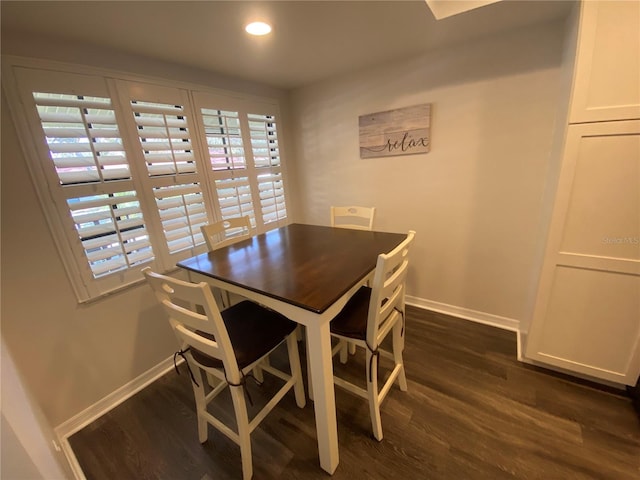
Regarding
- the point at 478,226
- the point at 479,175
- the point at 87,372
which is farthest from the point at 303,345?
the point at 479,175

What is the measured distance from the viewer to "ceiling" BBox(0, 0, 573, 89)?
122 cm

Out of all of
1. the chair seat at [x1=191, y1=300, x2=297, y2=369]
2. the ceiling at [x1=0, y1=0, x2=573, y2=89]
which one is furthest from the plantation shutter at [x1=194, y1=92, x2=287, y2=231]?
the chair seat at [x1=191, y1=300, x2=297, y2=369]

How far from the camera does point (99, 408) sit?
1.65 metres

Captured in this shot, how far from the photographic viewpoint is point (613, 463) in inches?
47.8

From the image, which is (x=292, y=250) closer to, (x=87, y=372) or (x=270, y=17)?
(x=270, y=17)

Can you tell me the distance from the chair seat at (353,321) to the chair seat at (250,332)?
0.76ft

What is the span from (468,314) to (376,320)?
157cm

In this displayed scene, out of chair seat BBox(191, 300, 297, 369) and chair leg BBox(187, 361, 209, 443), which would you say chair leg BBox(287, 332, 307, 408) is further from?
chair leg BBox(187, 361, 209, 443)

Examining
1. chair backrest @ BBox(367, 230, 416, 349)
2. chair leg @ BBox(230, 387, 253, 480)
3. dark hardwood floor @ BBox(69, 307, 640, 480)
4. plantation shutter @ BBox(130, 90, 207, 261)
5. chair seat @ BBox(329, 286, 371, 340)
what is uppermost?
plantation shutter @ BBox(130, 90, 207, 261)

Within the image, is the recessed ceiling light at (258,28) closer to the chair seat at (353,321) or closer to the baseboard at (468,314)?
the chair seat at (353,321)

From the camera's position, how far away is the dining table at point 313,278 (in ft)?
3.51

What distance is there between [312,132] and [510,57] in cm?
165

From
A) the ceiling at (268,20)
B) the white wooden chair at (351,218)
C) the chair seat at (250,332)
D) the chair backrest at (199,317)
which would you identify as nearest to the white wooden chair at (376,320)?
the chair seat at (250,332)

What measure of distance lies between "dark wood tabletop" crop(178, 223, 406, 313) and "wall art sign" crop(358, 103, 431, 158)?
84 centimetres
